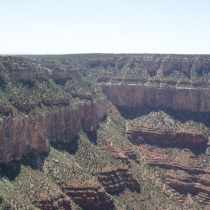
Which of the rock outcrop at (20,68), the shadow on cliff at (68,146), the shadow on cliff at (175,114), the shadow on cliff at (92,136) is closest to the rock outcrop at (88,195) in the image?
the shadow on cliff at (68,146)

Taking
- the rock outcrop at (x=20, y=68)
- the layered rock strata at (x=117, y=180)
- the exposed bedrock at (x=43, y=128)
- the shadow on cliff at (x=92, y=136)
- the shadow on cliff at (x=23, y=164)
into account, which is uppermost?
the rock outcrop at (x=20, y=68)

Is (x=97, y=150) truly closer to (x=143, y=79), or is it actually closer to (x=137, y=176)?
(x=137, y=176)

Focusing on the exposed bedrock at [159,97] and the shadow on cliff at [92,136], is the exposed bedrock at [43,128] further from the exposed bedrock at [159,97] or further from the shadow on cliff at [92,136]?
the exposed bedrock at [159,97]

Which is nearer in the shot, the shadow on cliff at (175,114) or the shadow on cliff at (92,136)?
the shadow on cliff at (92,136)

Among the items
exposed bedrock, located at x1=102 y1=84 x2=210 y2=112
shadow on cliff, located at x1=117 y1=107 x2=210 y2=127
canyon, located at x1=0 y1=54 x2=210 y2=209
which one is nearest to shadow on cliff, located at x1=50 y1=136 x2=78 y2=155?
canyon, located at x1=0 y1=54 x2=210 y2=209

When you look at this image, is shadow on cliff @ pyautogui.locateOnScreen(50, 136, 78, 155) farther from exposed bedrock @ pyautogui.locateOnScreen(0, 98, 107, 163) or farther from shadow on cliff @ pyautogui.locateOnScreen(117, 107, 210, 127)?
shadow on cliff @ pyautogui.locateOnScreen(117, 107, 210, 127)

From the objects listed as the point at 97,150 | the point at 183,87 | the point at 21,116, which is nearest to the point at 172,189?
the point at 97,150

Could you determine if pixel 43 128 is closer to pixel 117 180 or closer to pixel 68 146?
pixel 68 146
